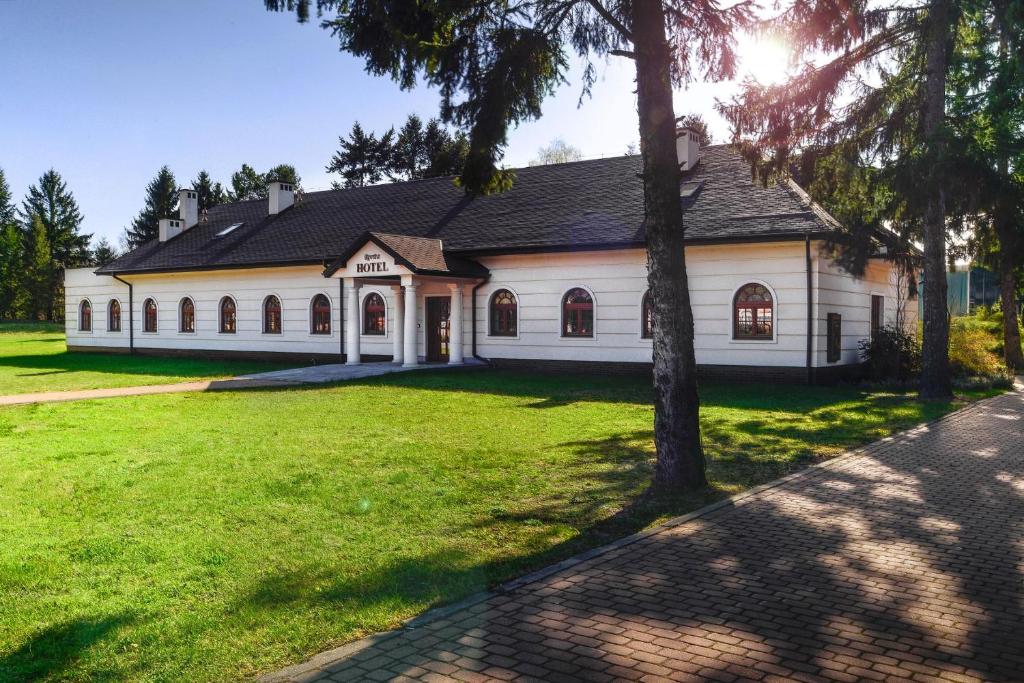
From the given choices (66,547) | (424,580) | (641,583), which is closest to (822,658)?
(641,583)

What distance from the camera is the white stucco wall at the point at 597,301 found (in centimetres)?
2153

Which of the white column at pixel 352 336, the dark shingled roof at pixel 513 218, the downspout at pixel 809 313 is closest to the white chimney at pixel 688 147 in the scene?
the dark shingled roof at pixel 513 218

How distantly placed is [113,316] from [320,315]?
13.4 meters

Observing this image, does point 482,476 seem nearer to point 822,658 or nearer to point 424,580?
point 424,580

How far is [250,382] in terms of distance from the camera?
71.6 ft

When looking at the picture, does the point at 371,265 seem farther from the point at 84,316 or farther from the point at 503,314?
the point at 84,316

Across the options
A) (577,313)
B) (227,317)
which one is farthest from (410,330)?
(227,317)

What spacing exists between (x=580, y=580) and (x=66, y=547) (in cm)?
403

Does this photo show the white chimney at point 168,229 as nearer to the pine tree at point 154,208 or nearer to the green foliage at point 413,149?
the green foliage at point 413,149

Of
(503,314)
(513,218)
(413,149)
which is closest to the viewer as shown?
(503,314)

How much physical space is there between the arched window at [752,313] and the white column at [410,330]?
9.43 meters

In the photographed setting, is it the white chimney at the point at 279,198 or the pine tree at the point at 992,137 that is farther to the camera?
the white chimney at the point at 279,198

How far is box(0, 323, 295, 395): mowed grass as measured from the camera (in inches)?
870

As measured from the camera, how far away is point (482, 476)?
9508 millimetres
